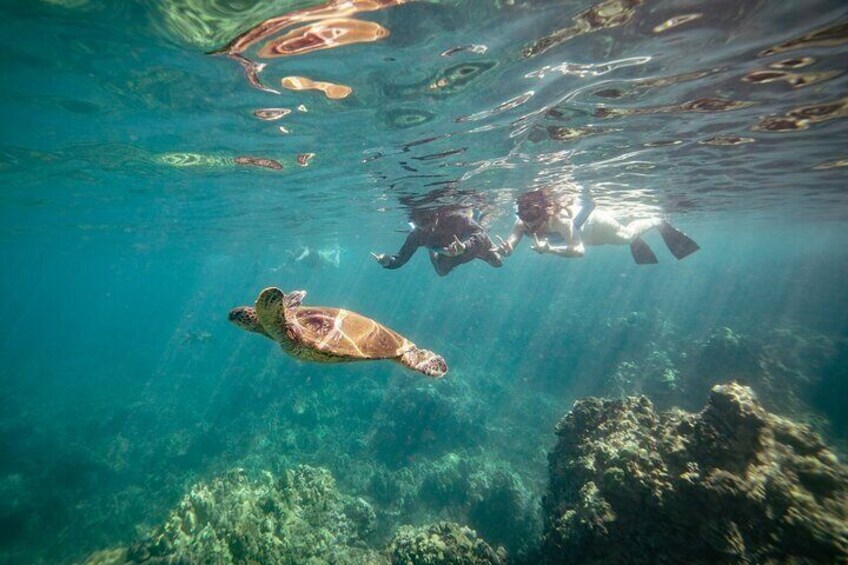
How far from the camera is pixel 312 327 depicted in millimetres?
4016

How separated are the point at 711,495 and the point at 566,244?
30.1 ft

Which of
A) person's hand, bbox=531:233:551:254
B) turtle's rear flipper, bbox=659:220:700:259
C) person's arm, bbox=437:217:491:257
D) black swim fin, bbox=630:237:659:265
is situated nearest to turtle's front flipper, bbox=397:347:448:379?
person's arm, bbox=437:217:491:257

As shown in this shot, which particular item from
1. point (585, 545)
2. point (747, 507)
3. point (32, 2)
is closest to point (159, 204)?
point (32, 2)

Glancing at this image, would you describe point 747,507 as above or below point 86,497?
above

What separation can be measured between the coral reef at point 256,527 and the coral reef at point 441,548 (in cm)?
151

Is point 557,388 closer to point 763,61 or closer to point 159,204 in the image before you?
point 763,61

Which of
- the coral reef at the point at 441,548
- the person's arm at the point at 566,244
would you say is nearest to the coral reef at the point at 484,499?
the coral reef at the point at 441,548

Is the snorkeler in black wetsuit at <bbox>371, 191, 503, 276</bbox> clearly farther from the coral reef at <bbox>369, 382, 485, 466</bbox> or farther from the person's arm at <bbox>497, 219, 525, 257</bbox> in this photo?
the coral reef at <bbox>369, 382, 485, 466</bbox>

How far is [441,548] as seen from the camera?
7297 millimetres

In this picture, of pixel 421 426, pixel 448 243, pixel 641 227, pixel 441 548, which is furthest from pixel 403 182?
pixel 441 548

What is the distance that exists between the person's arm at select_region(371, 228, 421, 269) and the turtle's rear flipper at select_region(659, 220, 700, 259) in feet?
29.2

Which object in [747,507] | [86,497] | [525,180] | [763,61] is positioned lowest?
[86,497]

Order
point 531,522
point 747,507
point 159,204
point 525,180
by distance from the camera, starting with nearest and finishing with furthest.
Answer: point 747,507 → point 531,522 → point 525,180 → point 159,204

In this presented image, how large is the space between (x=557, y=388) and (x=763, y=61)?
22.5m
